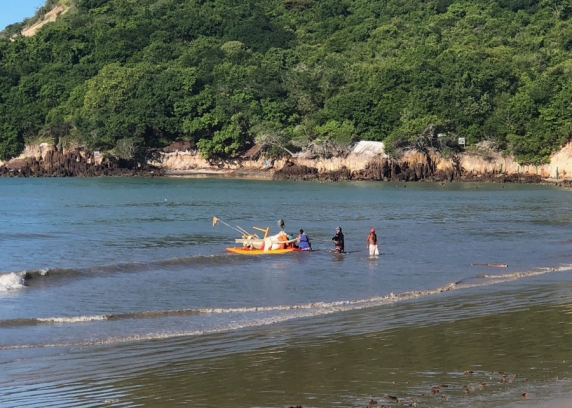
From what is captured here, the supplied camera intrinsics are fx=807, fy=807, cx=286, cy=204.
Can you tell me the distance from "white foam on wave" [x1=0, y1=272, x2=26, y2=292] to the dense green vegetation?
55202mm

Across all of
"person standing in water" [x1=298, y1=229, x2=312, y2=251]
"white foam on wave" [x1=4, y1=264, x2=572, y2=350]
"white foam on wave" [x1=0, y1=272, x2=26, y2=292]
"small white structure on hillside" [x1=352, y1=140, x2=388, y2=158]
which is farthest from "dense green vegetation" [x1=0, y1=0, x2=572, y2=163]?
"white foam on wave" [x1=0, y1=272, x2=26, y2=292]

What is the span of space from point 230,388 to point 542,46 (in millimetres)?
88295

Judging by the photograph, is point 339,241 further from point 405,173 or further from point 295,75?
point 295,75

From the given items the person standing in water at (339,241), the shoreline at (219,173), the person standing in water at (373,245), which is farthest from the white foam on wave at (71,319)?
the shoreline at (219,173)

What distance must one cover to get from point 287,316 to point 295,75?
242 feet

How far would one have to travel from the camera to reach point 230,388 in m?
10.9

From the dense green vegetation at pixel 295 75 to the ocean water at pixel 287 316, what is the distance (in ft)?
123

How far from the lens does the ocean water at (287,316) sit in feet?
35.4

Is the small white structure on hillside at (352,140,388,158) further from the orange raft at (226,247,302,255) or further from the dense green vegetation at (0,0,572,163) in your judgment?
the orange raft at (226,247,302,255)

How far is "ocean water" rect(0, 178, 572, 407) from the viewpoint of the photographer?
35.4 ft

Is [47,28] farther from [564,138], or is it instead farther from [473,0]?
[564,138]

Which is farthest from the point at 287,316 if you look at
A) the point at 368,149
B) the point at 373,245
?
the point at 368,149

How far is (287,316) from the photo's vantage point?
53.5 ft

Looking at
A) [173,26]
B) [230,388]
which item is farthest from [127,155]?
[230,388]
